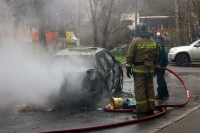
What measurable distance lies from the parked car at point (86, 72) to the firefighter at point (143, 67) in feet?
4.79

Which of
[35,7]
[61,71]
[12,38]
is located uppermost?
[35,7]

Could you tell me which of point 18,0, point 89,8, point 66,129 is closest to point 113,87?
point 18,0

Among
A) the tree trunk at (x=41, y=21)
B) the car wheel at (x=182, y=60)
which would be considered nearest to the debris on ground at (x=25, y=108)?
the tree trunk at (x=41, y=21)

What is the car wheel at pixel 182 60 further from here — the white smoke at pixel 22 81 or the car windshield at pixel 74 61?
the white smoke at pixel 22 81

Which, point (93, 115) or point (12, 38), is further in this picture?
point (12, 38)

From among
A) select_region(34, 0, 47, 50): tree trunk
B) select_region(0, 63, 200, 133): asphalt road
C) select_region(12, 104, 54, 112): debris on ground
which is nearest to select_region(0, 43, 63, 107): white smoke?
select_region(12, 104, 54, 112): debris on ground

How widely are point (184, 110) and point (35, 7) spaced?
5260mm

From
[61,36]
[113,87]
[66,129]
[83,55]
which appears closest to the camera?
[66,129]

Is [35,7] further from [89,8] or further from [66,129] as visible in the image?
[89,8]

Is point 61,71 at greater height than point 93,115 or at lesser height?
greater

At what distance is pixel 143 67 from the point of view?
8820 millimetres

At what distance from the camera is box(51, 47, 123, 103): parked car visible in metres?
10.0

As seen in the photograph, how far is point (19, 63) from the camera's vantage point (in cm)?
1045

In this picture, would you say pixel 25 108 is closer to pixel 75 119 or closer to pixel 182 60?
pixel 75 119
